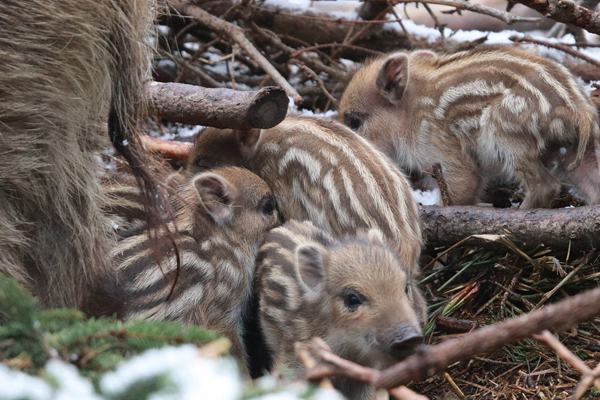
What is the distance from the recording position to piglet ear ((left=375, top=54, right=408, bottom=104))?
3.71 metres

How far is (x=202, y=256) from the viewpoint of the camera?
2.65 m

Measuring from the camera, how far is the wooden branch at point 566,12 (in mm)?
2863

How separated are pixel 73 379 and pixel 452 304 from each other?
2.05 metres

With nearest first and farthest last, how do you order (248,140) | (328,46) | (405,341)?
(405,341)
(248,140)
(328,46)

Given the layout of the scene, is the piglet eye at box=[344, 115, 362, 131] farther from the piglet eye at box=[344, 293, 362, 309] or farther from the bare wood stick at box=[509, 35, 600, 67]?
the piglet eye at box=[344, 293, 362, 309]

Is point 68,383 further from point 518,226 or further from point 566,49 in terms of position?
point 566,49

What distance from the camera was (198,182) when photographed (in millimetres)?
2879

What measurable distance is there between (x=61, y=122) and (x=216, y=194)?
101cm

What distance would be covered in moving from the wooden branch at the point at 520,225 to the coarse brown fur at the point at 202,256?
2.33ft

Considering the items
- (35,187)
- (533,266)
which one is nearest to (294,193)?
(533,266)

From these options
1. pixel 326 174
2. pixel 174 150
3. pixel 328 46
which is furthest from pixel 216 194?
pixel 328 46

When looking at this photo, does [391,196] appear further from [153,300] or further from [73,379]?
[73,379]

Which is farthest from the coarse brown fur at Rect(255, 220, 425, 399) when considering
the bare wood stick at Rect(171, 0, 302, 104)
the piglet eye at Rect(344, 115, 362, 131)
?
the piglet eye at Rect(344, 115, 362, 131)

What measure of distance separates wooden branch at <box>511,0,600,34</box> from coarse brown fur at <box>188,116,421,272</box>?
876mm
